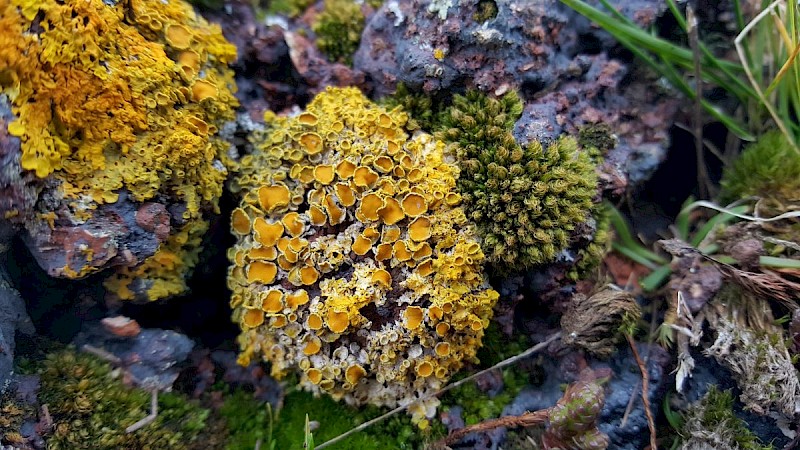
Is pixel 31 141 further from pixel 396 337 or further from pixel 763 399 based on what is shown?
pixel 763 399

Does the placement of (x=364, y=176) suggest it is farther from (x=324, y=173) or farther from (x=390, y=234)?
(x=390, y=234)

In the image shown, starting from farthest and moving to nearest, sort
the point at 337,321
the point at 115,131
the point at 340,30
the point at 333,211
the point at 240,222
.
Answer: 1. the point at 340,30
2. the point at 240,222
3. the point at 333,211
4. the point at 337,321
5. the point at 115,131

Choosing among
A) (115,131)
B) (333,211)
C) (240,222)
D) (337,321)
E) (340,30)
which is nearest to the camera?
(115,131)

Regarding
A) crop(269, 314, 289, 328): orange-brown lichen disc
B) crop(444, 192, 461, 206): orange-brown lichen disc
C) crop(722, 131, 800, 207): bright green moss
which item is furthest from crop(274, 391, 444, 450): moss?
crop(722, 131, 800, 207): bright green moss

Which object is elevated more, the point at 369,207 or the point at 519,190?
the point at 369,207

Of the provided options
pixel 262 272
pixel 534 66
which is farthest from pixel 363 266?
pixel 534 66

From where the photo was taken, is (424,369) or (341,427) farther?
(341,427)

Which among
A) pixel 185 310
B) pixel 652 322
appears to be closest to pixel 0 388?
pixel 185 310

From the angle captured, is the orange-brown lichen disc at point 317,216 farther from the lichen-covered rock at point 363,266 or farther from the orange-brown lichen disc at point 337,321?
the orange-brown lichen disc at point 337,321
